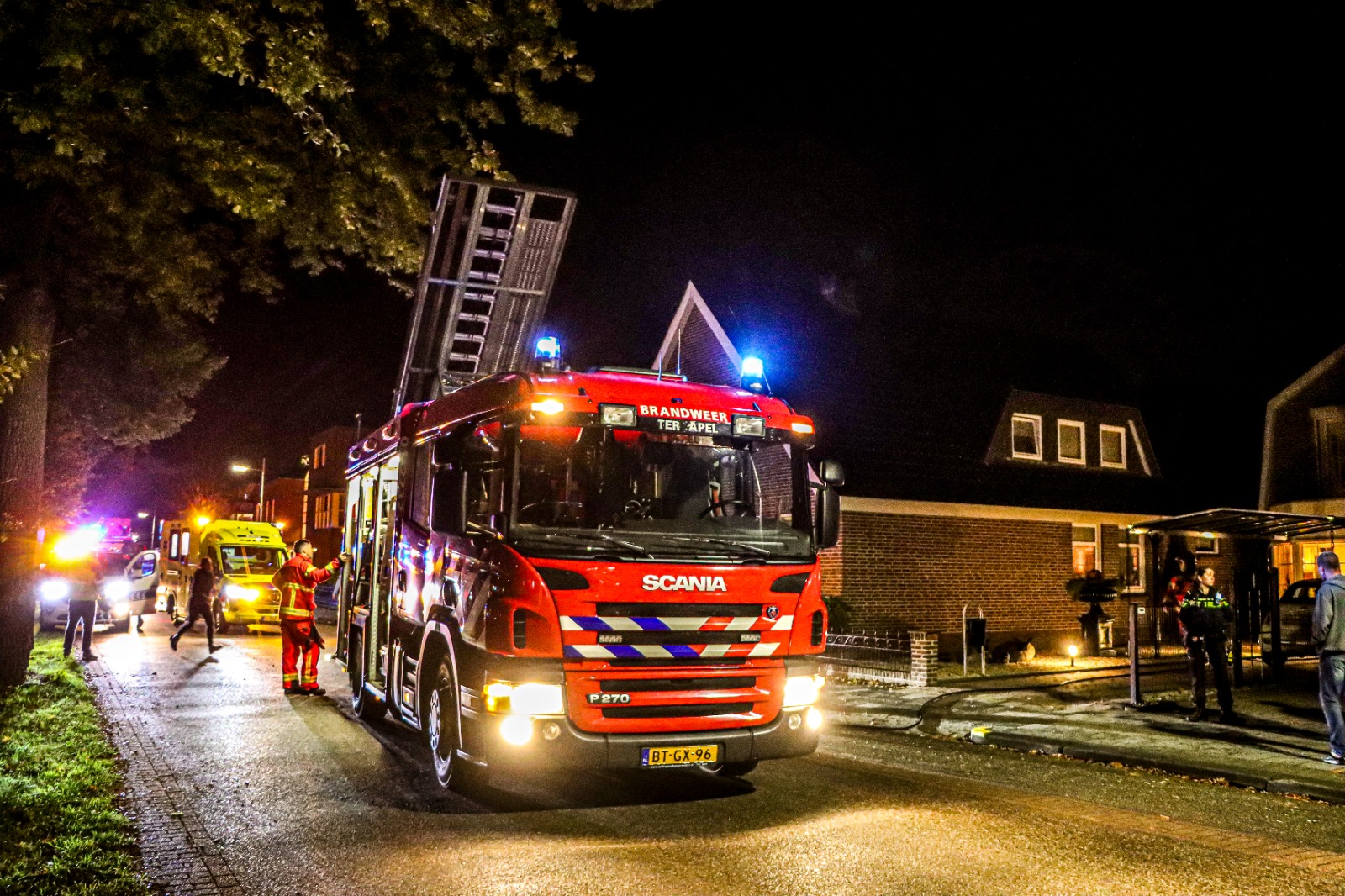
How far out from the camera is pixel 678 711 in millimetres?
6637

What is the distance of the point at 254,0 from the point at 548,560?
20.9 ft

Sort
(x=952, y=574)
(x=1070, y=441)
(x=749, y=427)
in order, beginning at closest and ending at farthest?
(x=749, y=427) → (x=952, y=574) → (x=1070, y=441)

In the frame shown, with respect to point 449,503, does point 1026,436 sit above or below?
above

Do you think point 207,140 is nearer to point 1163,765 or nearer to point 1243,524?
point 1163,765

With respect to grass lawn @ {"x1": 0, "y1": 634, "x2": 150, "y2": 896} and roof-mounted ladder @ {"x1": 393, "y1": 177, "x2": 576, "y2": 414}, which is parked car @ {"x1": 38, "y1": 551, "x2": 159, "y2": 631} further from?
roof-mounted ladder @ {"x1": 393, "y1": 177, "x2": 576, "y2": 414}

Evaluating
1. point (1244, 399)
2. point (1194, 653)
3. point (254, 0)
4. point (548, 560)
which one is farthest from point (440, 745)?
point (1244, 399)

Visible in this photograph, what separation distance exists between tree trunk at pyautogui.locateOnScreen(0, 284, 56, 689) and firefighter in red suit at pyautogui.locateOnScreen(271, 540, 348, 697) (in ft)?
9.43

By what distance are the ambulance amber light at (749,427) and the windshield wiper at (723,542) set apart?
2.82 feet

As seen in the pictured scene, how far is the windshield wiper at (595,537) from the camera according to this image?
21.5 feet

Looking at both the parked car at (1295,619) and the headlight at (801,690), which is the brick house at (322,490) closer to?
the parked car at (1295,619)

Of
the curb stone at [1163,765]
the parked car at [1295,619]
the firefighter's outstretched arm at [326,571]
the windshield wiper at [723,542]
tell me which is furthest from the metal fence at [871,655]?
the windshield wiper at [723,542]

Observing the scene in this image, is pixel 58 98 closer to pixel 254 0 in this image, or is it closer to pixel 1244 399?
pixel 254 0

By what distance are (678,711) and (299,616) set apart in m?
7.53

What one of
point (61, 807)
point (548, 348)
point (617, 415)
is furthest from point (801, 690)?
point (61, 807)
